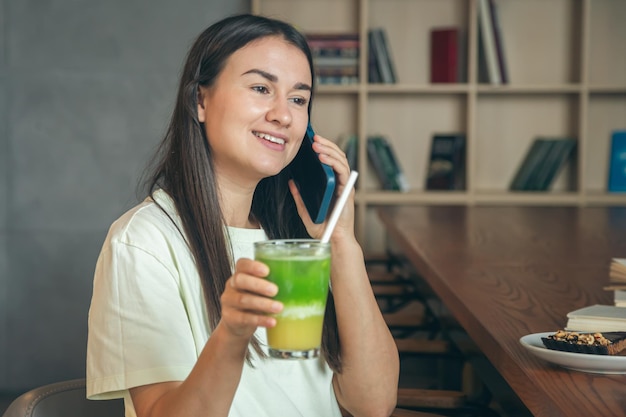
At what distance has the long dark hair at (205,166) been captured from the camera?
54.7 inches

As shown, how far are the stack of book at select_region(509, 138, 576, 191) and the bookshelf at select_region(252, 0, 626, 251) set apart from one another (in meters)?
0.07

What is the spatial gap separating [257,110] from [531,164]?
338 cm

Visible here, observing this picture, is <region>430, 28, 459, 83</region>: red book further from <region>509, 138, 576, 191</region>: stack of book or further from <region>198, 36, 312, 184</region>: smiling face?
<region>198, 36, 312, 184</region>: smiling face

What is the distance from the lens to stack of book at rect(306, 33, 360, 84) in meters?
4.40

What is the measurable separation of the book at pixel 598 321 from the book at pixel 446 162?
3.21 meters

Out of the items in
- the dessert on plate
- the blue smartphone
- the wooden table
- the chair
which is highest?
the blue smartphone

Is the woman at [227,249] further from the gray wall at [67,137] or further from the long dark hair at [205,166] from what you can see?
the gray wall at [67,137]

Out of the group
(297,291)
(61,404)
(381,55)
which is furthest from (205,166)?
(381,55)

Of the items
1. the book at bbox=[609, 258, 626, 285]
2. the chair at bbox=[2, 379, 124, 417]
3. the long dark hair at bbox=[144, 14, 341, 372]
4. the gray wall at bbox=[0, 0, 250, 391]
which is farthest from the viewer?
the gray wall at bbox=[0, 0, 250, 391]

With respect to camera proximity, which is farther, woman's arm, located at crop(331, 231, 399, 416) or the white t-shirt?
woman's arm, located at crop(331, 231, 399, 416)

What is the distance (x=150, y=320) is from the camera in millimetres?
1219

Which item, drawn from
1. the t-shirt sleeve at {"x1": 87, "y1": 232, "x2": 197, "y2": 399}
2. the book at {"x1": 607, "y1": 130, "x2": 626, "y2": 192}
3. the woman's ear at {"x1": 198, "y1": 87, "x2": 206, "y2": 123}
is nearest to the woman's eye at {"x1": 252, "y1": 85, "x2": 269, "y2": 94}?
the woman's ear at {"x1": 198, "y1": 87, "x2": 206, "y2": 123}

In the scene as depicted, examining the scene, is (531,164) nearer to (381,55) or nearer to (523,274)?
(381,55)

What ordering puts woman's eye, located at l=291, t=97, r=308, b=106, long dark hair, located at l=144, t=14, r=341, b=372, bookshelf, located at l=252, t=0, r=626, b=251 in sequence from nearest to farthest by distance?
long dark hair, located at l=144, t=14, r=341, b=372 < woman's eye, located at l=291, t=97, r=308, b=106 < bookshelf, located at l=252, t=0, r=626, b=251
